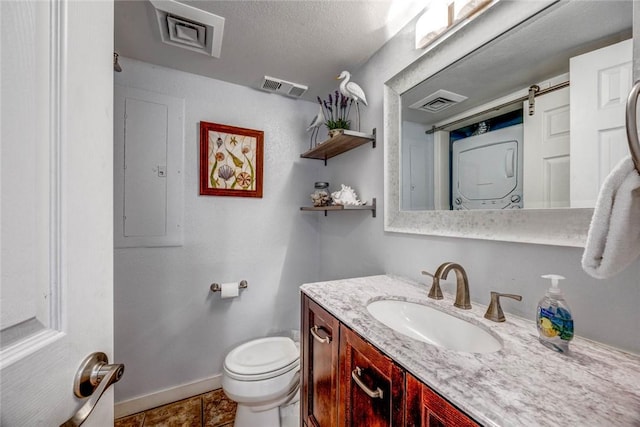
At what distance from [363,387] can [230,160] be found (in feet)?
5.32

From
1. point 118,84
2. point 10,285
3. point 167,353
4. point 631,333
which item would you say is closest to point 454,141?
point 631,333

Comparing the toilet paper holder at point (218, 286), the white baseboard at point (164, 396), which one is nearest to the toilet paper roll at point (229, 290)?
the toilet paper holder at point (218, 286)

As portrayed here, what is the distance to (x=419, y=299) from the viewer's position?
102cm

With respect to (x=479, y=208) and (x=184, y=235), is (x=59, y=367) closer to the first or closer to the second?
(x=479, y=208)

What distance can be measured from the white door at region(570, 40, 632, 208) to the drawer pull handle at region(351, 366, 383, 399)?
76 centimetres

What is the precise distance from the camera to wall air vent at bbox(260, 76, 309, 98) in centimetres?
180

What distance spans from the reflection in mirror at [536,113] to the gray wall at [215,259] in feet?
3.81

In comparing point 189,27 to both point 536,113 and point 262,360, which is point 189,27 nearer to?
point 536,113

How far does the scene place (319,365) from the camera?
3.33 feet

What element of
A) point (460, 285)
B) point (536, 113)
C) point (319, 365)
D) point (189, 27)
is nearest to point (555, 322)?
point (460, 285)

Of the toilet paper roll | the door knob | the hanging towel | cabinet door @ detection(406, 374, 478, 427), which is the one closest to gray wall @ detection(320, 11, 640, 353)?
the hanging towel

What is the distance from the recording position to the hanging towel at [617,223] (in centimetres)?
43

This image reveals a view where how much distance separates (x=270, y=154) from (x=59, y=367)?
1.76 meters

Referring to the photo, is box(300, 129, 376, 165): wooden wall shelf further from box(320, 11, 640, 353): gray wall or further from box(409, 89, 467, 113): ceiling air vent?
box(409, 89, 467, 113): ceiling air vent
